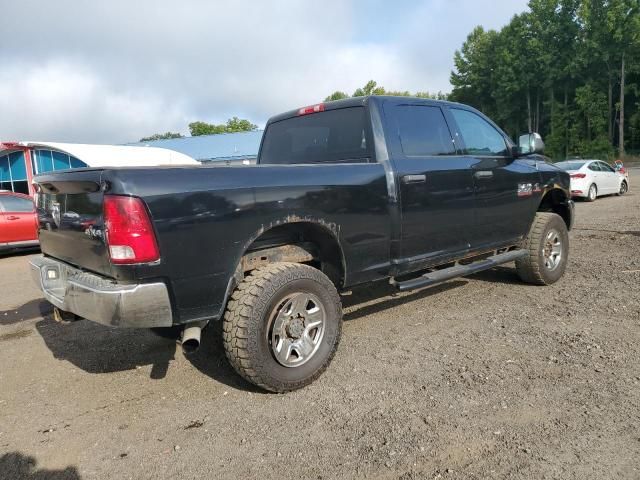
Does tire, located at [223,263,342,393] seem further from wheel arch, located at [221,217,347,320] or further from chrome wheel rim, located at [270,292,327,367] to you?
wheel arch, located at [221,217,347,320]

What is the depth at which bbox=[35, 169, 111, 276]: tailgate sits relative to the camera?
2.86 metres

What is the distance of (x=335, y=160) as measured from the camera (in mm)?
4199

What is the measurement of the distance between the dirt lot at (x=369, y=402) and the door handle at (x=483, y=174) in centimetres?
129

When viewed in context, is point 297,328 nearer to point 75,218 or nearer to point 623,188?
point 75,218

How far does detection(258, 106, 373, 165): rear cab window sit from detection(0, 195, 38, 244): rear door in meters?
7.56

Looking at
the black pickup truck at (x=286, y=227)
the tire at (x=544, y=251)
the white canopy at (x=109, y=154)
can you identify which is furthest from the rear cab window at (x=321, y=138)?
the white canopy at (x=109, y=154)

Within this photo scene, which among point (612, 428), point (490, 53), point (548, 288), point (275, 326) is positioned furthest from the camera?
point (490, 53)

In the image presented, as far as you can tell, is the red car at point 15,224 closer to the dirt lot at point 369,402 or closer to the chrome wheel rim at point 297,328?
the dirt lot at point 369,402

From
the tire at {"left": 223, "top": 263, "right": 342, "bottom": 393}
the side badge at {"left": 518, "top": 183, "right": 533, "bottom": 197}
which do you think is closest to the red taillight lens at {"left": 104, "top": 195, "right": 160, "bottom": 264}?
the tire at {"left": 223, "top": 263, "right": 342, "bottom": 393}

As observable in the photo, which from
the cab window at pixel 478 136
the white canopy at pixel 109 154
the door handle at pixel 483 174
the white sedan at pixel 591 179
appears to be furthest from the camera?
the white canopy at pixel 109 154

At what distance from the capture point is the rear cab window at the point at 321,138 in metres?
4.06

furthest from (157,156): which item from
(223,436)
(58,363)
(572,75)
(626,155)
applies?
(626,155)

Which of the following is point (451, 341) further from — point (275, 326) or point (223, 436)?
point (223, 436)

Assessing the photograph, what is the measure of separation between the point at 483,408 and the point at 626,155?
54.1 metres
